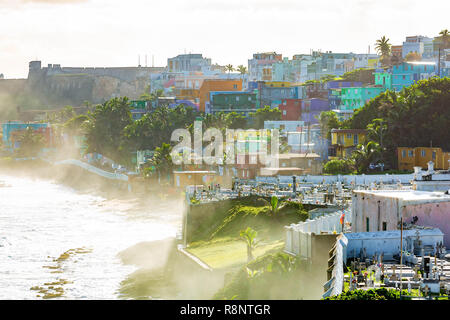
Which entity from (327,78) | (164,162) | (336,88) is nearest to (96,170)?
(164,162)

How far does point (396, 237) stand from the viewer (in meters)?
27.0

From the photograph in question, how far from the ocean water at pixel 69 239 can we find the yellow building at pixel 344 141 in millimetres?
14387

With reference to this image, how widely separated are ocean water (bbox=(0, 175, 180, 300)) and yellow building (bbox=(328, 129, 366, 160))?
47.2ft

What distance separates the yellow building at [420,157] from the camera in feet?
199

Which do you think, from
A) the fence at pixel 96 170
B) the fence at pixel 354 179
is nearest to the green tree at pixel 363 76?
the fence at pixel 96 170

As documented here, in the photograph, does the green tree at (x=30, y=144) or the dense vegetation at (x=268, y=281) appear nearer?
the dense vegetation at (x=268, y=281)

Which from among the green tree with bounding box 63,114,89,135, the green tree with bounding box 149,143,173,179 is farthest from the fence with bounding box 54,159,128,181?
the green tree with bounding box 149,143,173,179

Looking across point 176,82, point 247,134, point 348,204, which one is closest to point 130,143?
point 247,134

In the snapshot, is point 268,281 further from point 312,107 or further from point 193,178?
point 312,107

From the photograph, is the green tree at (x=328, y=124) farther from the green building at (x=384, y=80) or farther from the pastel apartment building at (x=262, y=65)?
the pastel apartment building at (x=262, y=65)

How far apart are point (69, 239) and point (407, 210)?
3489 cm

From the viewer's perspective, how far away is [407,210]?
30.1 m
